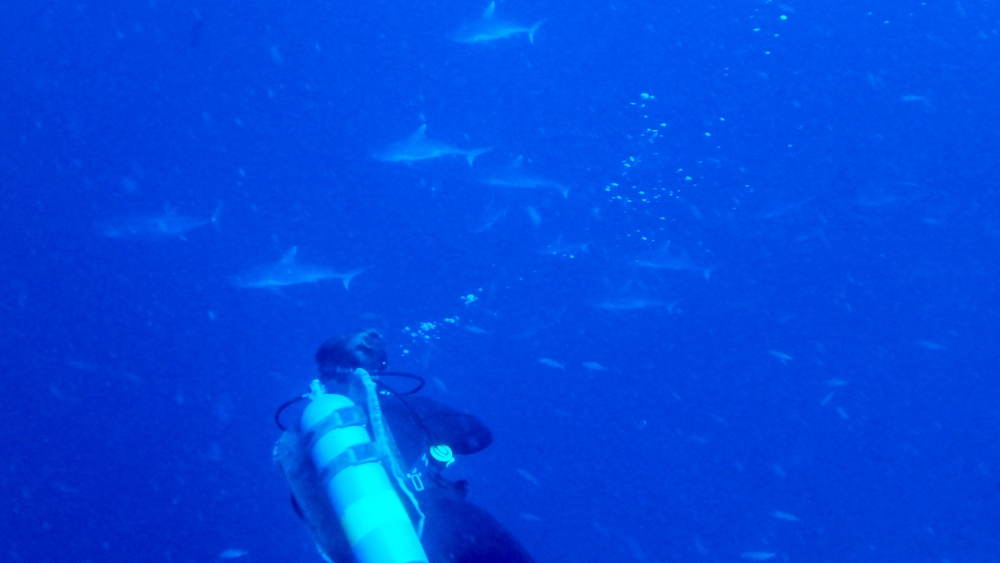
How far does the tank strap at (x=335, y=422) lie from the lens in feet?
10.4

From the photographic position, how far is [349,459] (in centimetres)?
303

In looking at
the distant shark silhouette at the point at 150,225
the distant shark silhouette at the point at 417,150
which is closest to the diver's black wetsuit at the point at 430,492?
the distant shark silhouette at the point at 150,225

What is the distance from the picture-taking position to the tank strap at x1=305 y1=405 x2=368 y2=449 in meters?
3.16

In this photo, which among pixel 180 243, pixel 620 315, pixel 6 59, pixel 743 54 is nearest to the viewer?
pixel 6 59

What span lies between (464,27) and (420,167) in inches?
310

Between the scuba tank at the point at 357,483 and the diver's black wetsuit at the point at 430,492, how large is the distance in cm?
13

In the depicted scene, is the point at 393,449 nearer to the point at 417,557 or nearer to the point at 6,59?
the point at 417,557

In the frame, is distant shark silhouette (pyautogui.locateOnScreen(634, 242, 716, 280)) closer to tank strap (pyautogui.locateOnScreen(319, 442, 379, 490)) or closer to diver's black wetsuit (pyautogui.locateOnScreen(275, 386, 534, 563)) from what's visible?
diver's black wetsuit (pyautogui.locateOnScreen(275, 386, 534, 563))

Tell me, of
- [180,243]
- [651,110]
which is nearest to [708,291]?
[651,110]

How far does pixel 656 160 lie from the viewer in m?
30.0

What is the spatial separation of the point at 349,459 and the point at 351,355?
70 cm

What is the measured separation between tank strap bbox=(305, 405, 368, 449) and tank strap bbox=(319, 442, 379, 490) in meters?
0.14

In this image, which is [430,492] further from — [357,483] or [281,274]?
[281,274]

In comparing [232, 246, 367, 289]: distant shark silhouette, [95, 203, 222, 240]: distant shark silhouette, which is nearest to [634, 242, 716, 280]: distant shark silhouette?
[232, 246, 367, 289]: distant shark silhouette
